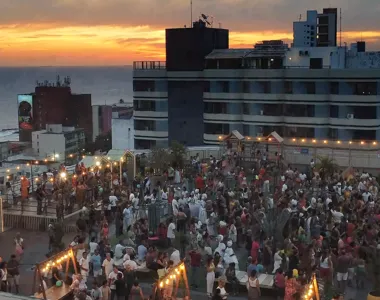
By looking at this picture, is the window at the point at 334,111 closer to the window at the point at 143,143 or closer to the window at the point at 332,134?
the window at the point at 332,134

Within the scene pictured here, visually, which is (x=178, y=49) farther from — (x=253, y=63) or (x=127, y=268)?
(x=127, y=268)

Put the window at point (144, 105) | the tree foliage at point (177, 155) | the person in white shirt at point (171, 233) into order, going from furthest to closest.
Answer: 1. the window at point (144, 105)
2. the tree foliage at point (177, 155)
3. the person in white shirt at point (171, 233)

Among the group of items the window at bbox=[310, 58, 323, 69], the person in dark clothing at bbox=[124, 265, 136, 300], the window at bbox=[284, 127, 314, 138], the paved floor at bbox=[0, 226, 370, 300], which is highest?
the window at bbox=[310, 58, 323, 69]

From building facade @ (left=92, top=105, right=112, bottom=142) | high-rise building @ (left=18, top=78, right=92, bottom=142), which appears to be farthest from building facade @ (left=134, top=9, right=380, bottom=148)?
building facade @ (left=92, top=105, right=112, bottom=142)

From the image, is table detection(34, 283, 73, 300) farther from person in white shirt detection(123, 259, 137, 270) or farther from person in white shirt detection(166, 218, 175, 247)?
person in white shirt detection(166, 218, 175, 247)

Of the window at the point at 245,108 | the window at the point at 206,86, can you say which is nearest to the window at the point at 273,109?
the window at the point at 245,108

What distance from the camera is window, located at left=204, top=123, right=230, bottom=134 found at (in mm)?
53706

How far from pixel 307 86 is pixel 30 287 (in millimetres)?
34980

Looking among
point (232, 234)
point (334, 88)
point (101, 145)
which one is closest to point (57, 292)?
point (232, 234)

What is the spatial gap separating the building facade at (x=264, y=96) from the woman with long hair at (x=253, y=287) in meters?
33.7

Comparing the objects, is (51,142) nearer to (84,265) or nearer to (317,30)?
(317,30)

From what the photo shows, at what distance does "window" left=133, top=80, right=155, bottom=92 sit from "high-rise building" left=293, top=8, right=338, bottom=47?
14926 millimetres

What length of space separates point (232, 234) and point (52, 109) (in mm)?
99189

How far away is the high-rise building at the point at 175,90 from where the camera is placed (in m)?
56.9
